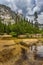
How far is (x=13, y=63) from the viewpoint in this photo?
1193 inches

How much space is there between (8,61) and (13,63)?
1495 millimetres

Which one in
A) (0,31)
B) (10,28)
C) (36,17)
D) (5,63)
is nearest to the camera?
(5,63)

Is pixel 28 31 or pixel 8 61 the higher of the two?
pixel 8 61

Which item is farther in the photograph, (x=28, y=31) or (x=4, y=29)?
(x=28, y=31)

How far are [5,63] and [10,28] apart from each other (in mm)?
98137

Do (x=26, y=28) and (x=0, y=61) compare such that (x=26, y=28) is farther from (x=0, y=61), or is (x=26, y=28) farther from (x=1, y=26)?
(x=0, y=61)

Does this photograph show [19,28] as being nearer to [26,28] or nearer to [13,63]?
[26,28]

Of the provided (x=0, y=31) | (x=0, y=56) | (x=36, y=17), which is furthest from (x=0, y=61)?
(x=36, y=17)

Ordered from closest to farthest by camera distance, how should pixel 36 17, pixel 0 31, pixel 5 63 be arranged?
1. pixel 5 63
2. pixel 0 31
3. pixel 36 17

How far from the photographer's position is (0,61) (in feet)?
101

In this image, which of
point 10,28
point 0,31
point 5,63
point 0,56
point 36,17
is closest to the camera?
point 5,63

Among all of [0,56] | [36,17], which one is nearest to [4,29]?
[36,17]

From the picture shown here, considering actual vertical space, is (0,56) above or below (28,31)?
above

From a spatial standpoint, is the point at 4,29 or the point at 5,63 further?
the point at 4,29
